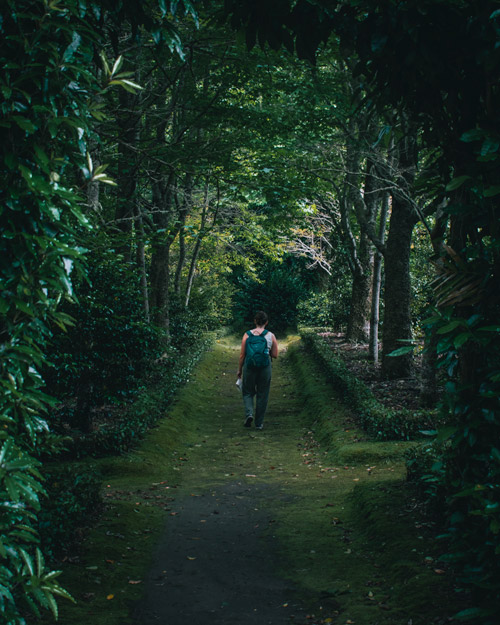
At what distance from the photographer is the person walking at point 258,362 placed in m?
11.2

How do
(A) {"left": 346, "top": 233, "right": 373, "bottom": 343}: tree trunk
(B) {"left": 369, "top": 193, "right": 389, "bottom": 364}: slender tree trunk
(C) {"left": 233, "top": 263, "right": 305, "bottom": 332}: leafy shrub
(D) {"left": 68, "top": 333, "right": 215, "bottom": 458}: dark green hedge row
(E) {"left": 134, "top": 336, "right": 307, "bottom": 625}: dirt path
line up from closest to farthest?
(E) {"left": 134, "top": 336, "right": 307, "bottom": 625}: dirt path → (D) {"left": 68, "top": 333, "right": 215, "bottom": 458}: dark green hedge row → (B) {"left": 369, "top": 193, "right": 389, "bottom": 364}: slender tree trunk → (A) {"left": 346, "top": 233, "right": 373, "bottom": 343}: tree trunk → (C) {"left": 233, "top": 263, "right": 305, "bottom": 332}: leafy shrub

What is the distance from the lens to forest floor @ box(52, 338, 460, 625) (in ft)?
14.2

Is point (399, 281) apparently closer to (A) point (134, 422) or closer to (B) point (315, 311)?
(A) point (134, 422)

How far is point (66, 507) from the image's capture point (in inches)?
208

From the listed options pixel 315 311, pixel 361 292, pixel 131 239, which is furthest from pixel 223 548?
pixel 315 311

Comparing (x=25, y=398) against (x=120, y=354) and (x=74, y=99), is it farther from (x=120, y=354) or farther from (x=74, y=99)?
(x=120, y=354)

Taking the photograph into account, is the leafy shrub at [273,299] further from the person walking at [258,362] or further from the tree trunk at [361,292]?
the person walking at [258,362]

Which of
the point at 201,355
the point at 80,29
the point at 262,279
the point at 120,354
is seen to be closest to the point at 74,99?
the point at 80,29

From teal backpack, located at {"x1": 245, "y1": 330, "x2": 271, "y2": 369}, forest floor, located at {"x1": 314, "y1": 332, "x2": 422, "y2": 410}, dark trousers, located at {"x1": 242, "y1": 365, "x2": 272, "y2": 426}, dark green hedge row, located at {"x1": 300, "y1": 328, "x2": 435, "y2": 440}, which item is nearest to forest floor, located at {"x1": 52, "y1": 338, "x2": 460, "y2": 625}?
dark green hedge row, located at {"x1": 300, "y1": 328, "x2": 435, "y2": 440}

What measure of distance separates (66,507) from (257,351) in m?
6.27

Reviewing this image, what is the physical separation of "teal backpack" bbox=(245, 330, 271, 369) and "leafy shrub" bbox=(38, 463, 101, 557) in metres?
5.09

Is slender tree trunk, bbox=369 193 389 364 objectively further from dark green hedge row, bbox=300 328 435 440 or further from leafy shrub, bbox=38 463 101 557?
leafy shrub, bbox=38 463 101 557

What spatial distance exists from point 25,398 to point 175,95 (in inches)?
414

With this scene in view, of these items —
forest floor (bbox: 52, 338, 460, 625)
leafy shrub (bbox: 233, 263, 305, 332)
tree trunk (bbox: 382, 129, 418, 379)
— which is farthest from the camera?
leafy shrub (bbox: 233, 263, 305, 332)
